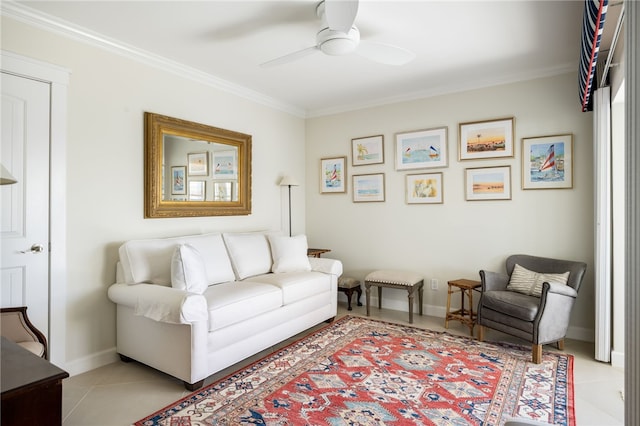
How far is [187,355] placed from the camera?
249 cm

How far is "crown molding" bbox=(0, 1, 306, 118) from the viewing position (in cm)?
252

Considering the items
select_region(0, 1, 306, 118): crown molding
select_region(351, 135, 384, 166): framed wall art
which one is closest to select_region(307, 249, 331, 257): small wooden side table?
select_region(351, 135, 384, 166): framed wall art

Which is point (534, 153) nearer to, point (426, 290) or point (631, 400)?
point (426, 290)

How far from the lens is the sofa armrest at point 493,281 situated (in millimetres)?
3500

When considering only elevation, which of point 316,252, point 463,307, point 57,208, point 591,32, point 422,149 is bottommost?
point 463,307

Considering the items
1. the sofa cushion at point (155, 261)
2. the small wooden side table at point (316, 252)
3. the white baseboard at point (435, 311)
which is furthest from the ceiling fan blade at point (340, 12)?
the white baseboard at point (435, 311)

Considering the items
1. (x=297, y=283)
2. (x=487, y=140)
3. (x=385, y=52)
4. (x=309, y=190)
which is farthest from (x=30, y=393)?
(x=309, y=190)

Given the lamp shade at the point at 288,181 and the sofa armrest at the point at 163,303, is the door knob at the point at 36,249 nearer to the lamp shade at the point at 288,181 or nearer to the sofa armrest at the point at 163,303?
the sofa armrest at the point at 163,303

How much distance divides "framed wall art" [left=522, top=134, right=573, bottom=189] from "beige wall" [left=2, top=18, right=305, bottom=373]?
11.4ft

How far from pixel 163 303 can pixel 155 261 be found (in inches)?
24.0

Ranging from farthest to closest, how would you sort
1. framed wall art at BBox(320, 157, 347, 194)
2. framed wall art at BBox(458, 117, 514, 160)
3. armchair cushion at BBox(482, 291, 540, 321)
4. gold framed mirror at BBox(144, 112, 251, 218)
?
framed wall art at BBox(320, 157, 347, 194) → framed wall art at BBox(458, 117, 514, 160) → gold framed mirror at BBox(144, 112, 251, 218) → armchair cushion at BBox(482, 291, 540, 321)

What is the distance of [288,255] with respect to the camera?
3943mm

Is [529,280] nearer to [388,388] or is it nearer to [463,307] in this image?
[463,307]

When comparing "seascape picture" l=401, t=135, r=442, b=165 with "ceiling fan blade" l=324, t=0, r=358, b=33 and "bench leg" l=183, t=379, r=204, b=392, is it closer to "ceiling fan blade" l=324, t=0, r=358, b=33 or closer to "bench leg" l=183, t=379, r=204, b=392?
"ceiling fan blade" l=324, t=0, r=358, b=33
